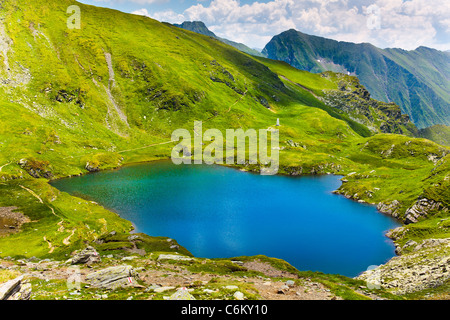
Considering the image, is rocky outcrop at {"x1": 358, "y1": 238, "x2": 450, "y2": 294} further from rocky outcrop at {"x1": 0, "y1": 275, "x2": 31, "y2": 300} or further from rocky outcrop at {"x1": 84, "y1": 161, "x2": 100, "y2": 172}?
rocky outcrop at {"x1": 84, "y1": 161, "x2": 100, "y2": 172}

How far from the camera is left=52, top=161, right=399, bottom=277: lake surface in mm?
64312

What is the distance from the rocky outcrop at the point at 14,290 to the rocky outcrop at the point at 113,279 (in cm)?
874

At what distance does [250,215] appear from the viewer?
86375 mm

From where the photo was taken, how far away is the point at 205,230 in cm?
7406

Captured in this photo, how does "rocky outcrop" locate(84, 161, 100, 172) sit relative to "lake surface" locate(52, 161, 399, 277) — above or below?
above

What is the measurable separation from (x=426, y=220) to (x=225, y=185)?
7584 centimetres

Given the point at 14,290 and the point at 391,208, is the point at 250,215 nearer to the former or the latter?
the point at 391,208

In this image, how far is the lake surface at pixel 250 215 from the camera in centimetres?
6431

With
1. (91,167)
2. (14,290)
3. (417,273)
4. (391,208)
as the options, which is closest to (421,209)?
(391,208)

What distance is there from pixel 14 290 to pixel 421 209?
9884 centimetres

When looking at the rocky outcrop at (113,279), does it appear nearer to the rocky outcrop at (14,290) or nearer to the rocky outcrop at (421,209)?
the rocky outcrop at (14,290)

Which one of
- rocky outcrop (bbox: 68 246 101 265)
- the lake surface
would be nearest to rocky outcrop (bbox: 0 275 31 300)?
rocky outcrop (bbox: 68 246 101 265)

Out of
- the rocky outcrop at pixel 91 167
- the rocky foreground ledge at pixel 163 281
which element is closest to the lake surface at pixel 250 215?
the rocky outcrop at pixel 91 167

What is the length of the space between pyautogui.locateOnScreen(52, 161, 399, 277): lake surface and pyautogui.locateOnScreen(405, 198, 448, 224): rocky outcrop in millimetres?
5260
